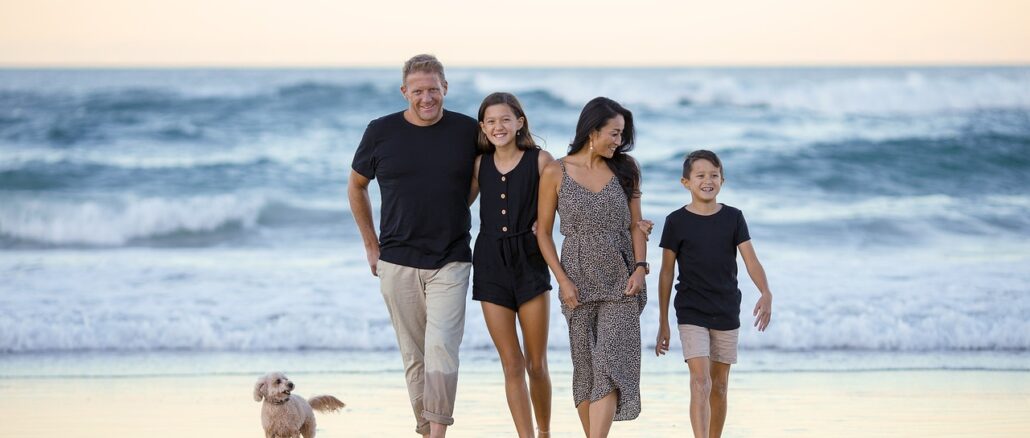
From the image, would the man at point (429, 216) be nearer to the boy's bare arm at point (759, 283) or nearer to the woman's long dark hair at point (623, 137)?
the woman's long dark hair at point (623, 137)

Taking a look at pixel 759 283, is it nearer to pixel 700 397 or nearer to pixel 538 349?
pixel 700 397

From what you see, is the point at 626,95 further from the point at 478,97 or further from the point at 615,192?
the point at 615,192

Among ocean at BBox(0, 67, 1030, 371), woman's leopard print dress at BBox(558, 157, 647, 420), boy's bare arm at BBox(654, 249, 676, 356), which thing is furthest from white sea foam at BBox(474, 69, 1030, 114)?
woman's leopard print dress at BBox(558, 157, 647, 420)

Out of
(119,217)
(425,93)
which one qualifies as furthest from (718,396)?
(119,217)

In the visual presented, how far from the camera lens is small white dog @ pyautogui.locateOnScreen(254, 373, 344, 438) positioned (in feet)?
15.5

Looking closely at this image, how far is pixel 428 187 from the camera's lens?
15.3ft

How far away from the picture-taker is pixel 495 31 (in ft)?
68.1

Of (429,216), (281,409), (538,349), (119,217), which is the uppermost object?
(429,216)

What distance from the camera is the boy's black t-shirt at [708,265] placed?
15.1 ft

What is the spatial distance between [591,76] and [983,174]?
35.9ft

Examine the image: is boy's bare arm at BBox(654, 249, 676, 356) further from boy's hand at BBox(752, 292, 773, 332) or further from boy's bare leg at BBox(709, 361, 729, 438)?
boy's hand at BBox(752, 292, 773, 332)

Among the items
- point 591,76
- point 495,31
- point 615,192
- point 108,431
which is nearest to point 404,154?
point 615,192

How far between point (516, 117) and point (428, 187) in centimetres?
47

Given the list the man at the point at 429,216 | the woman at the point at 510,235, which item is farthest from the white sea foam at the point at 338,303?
the woman at the point at 510,235
